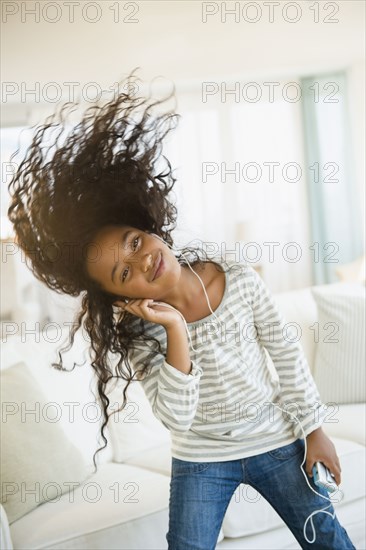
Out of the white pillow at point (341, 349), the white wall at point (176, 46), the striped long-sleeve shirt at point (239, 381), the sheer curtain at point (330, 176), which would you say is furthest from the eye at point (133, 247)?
the sheer curtain at point (330, 176)

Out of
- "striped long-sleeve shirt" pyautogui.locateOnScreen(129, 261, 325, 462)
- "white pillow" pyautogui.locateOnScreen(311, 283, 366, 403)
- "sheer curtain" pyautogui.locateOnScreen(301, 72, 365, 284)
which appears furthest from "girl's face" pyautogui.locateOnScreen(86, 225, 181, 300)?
"sheer curtain" pyautogui.locateOnScreen(301, 72, 365, 284)

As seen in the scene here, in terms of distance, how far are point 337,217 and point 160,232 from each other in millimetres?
5551

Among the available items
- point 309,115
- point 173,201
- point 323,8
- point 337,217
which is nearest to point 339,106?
point 309,115

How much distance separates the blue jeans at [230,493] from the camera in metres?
1.41

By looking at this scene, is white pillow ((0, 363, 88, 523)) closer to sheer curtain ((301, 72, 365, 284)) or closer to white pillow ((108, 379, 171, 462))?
white pillow ((108, 379, 171, 462))

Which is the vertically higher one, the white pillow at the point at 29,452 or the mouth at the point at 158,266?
the mouth at the point at 158,266

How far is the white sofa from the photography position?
1.92 m

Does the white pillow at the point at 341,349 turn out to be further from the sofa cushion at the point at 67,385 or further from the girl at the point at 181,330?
the girl at the point at 181,330

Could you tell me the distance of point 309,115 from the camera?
700 cm

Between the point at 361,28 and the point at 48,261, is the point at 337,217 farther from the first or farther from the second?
the point at 48,261

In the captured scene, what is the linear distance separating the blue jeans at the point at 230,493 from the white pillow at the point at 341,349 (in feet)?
3.89

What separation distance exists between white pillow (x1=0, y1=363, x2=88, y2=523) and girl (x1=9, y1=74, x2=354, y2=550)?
599mm

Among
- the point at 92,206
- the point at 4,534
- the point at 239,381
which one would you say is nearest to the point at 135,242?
the point at 92,206

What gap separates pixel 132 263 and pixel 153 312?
0.39ft
